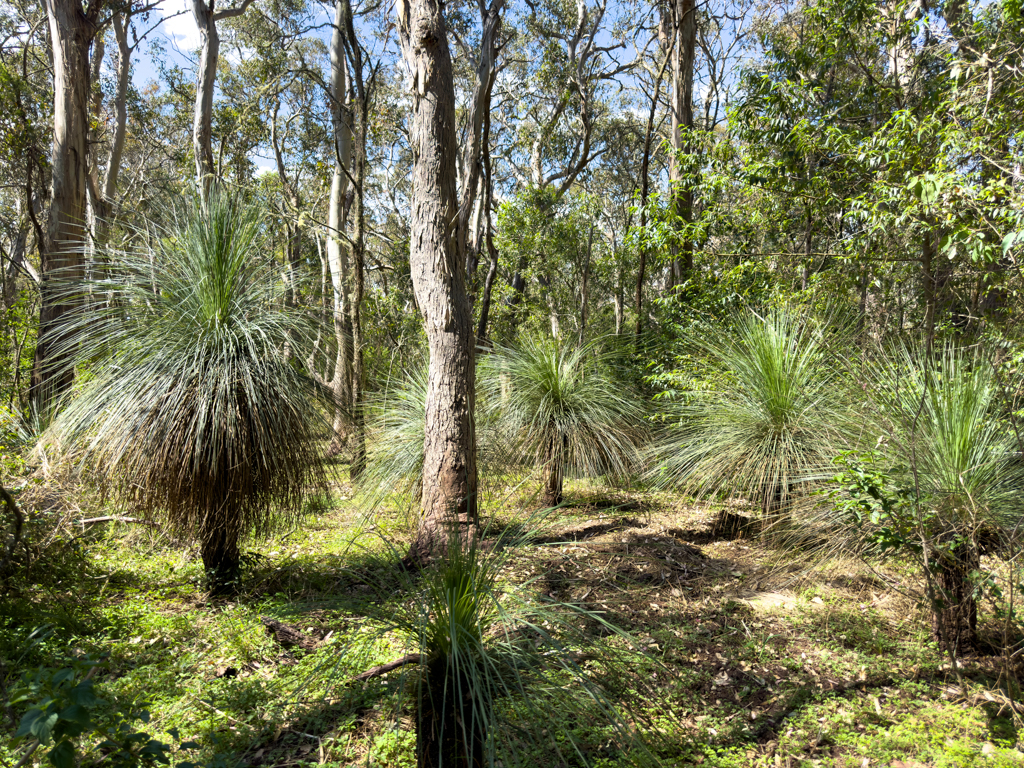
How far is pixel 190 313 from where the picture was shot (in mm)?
3436

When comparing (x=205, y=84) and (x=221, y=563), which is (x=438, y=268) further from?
(x=205, y=84)

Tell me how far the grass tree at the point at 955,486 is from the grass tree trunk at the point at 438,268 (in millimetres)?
2520

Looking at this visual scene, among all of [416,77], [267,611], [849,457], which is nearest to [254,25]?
[416,77]

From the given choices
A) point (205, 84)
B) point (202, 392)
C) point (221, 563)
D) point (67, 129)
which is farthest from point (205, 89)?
point (221, 563)

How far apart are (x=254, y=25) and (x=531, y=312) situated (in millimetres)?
9980

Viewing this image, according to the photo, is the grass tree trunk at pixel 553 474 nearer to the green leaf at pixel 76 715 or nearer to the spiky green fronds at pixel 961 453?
the spiky green fronds at pixel 961 453

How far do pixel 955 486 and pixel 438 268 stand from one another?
3232mm

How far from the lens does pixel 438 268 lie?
14.2 ft

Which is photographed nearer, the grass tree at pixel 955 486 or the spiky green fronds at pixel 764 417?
the grass tree at pixel 955 486

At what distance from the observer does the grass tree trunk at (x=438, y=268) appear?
166 inches

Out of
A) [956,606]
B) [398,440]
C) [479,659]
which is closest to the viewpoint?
[479,659]

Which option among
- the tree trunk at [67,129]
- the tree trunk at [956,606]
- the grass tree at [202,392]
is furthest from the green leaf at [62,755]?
the tree trunk at [67,129]

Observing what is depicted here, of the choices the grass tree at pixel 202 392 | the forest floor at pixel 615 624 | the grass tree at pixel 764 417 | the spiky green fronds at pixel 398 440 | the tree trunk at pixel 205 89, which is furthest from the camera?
the tree trunk at pixel 205 89

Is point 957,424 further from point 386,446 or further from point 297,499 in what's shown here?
point 386,446
